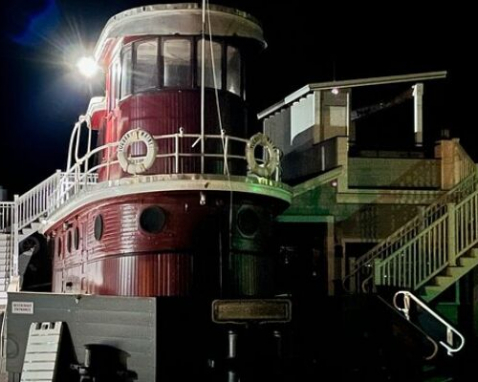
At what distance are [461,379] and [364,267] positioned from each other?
486 centimetres

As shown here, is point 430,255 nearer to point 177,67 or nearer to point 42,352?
point 177,67

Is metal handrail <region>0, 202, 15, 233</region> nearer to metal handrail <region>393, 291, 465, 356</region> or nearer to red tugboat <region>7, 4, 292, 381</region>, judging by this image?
red tugboat <region>7, 4, 292, 381</region>

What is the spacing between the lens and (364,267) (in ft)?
58.6

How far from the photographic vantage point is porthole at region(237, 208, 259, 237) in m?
13.4

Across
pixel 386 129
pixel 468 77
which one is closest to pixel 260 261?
pixel 386 129

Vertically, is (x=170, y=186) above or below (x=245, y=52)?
below

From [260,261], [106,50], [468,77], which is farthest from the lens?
[468,77]

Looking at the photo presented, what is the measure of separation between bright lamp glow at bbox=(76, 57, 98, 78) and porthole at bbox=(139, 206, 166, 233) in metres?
4.84

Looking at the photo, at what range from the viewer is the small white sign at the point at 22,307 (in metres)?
13.1

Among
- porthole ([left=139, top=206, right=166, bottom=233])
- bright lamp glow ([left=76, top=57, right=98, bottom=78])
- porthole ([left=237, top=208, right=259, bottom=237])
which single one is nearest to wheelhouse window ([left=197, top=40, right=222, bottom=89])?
porthole ([left=237, top=208, right=259, bottom=237])

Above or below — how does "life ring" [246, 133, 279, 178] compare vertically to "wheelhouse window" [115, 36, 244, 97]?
below

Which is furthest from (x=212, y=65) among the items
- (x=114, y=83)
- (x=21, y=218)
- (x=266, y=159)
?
(x=21, y=218)

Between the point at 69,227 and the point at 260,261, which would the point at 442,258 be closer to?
the point at 260,261

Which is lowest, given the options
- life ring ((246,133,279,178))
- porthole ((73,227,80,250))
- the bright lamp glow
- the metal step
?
the metal step
